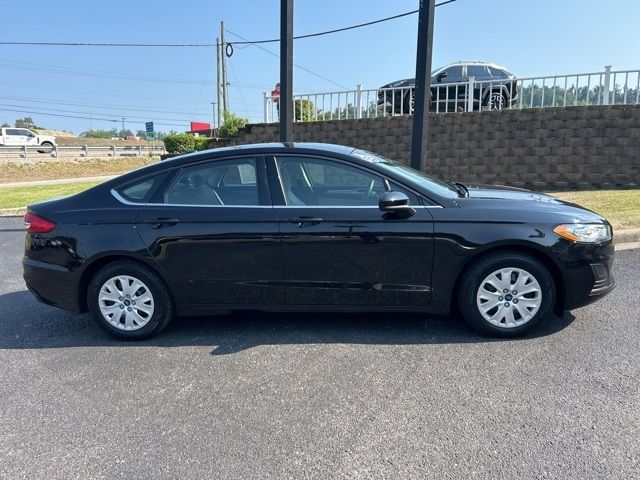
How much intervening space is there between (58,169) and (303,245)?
27440mm

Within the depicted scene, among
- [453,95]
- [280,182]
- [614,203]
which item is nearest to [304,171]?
[280,182]

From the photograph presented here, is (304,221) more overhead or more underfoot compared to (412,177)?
more underfoot

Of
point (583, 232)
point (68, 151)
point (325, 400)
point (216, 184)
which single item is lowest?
point (325, 400)

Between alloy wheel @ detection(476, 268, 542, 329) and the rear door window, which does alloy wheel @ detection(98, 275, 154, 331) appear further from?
alloy wheel @ detection(476, 268, 542, 329)

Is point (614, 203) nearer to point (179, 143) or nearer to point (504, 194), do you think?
point (504, 194)

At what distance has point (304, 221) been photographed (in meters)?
3.85

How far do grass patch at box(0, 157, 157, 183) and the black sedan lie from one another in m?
23.7

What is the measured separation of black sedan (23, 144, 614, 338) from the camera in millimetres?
3781

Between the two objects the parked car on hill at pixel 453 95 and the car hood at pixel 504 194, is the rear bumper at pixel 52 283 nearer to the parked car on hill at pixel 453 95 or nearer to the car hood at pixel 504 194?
the car hood at pixel 504 194

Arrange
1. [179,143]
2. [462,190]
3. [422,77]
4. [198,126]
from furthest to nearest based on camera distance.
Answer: [198,126] < [179,143] < [422,77] < [462,190]

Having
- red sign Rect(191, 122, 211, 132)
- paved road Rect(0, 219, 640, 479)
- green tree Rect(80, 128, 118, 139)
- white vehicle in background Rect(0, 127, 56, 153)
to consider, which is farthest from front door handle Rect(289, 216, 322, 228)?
green tree Rect(80, 128, 118, 139)

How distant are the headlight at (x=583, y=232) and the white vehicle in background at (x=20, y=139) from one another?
41973mm

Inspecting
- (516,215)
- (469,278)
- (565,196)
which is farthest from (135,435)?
(565,196)

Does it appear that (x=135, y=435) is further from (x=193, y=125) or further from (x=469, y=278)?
(x=193, y=125)
